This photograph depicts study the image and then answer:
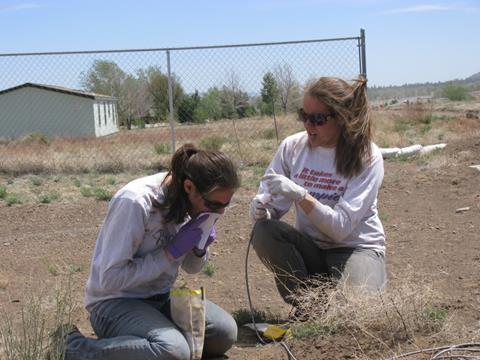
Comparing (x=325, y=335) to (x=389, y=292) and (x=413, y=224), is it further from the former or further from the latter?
(x=413, y=224)

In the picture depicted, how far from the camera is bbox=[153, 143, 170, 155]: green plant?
949 cm

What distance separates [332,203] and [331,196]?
34 millimetres

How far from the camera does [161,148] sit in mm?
9633

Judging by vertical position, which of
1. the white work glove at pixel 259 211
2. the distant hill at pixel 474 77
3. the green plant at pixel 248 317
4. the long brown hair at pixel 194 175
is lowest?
the green plant at pixel 248 317

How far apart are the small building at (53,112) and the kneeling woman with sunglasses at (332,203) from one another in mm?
17469

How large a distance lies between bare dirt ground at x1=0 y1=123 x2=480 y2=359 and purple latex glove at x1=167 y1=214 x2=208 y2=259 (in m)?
0.61

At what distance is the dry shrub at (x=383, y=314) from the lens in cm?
254

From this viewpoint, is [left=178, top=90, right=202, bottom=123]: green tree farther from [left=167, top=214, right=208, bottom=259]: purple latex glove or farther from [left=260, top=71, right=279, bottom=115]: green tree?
[left=167, top=214, right=208, bottom=259]: purple latex glove

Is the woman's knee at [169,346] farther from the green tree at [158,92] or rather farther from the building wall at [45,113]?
the building wall at [45,113]

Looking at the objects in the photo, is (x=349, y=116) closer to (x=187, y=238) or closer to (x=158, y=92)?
(x=187, y=238)

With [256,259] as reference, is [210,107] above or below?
above

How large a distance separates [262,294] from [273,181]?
112 cm

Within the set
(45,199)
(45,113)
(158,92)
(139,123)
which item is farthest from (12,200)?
(45,113)

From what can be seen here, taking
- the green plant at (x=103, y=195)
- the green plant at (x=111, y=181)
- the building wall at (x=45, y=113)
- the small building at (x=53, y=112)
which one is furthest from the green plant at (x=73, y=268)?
the building wall at (x=45, y=113)
